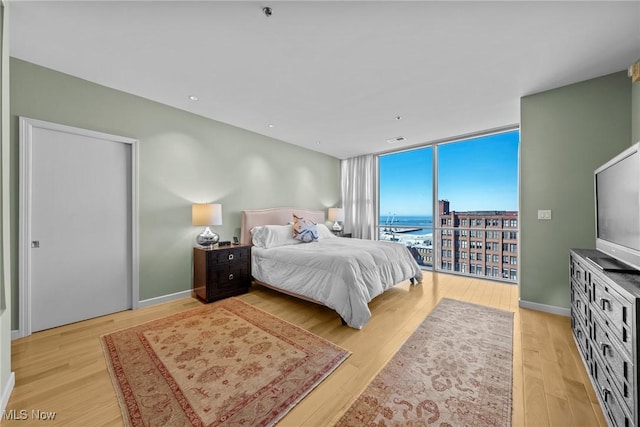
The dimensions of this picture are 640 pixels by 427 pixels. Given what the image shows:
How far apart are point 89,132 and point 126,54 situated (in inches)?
41.6

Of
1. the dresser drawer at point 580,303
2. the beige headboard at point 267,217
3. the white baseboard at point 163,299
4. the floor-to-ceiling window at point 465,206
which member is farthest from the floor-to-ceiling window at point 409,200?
the white baseboard at point 163,299

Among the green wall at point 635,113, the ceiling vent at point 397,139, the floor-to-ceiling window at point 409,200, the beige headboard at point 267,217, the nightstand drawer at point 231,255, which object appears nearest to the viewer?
the green wall at point 635,113

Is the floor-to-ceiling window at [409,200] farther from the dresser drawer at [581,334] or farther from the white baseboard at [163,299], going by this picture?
the white baseboard at [163,299]

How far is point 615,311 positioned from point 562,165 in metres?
2.13

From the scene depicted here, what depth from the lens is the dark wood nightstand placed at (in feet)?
10.5

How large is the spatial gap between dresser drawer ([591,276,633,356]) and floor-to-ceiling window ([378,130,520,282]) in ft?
9.47

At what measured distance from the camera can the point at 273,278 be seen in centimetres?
336

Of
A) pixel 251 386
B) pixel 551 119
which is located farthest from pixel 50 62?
pixel 551 119

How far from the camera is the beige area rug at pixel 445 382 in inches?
55.4

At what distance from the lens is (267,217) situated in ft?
14.4

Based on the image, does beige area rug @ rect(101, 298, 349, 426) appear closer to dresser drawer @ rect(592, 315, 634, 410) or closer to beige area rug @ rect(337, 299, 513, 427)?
beige area rug @ rect(337, 299, 513, 427)

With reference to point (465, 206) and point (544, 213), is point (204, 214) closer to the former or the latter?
point (544, 213)

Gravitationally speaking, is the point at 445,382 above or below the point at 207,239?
below

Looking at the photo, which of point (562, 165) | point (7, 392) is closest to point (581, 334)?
point (562, 165)
